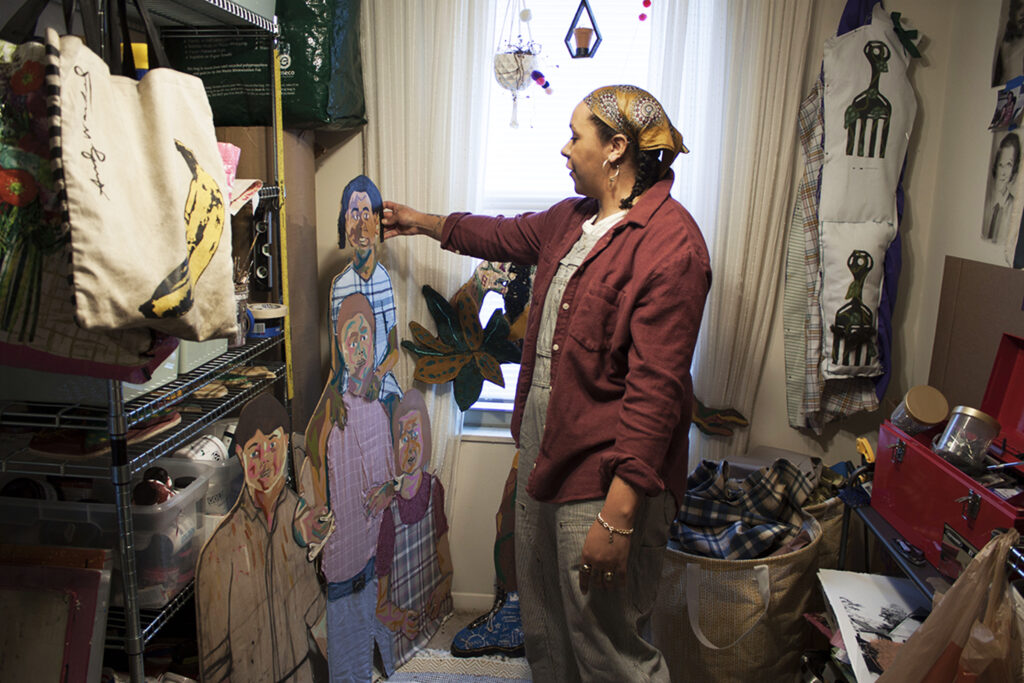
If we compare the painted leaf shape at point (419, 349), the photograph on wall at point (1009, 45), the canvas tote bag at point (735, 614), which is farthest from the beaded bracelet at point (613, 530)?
the photograph on wall at point (1009, 45)

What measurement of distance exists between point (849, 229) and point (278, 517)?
5.72ft

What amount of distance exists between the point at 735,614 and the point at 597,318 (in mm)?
999

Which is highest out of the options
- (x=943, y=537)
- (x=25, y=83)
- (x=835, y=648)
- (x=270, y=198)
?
(x=25, y=83)

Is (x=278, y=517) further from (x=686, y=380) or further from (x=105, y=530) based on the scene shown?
(x=686, y=380)

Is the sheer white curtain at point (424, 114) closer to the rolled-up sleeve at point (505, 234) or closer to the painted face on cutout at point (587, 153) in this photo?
the rolled-up sleeve at point (505, 234)

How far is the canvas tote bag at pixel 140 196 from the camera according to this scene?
0.93m

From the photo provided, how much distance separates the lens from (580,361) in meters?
1.53

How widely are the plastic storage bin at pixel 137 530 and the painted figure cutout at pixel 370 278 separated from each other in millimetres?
611

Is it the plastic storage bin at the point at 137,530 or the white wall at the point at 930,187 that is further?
the white wall at the point at 930,187

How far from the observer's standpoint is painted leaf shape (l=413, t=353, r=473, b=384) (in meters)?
2.38

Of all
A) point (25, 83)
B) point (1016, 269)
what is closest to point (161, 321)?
point (25, 83)

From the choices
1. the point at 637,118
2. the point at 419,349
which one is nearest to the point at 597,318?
the point at 637,118

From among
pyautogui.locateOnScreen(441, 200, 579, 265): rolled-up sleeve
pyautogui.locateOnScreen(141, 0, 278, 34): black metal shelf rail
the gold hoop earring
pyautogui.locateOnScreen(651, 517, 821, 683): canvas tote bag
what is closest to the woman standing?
the gold hoop earring

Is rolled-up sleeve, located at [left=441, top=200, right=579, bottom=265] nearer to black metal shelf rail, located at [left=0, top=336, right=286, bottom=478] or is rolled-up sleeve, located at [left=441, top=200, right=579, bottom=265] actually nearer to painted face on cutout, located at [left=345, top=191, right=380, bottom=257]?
painted face on cutout, located at [left=345, top=191, right=380, bottom=257]
